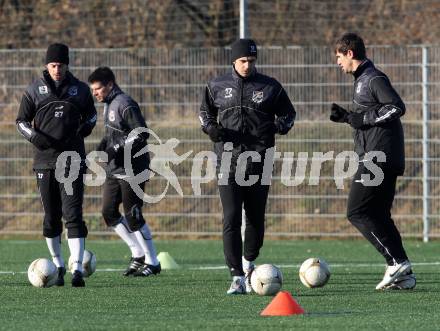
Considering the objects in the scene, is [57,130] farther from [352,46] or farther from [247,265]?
[352,46]

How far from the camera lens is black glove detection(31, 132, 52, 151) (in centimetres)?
1152

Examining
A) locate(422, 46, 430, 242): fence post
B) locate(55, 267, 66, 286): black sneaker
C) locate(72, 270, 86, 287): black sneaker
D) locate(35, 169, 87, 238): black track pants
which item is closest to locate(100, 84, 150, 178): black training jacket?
locate(35, 169, 87, 238): black track pants

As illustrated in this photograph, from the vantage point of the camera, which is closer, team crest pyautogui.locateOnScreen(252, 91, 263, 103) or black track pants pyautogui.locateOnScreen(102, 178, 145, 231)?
team crest pyautogui.locateOnScreen(252, 91, 263, 103)

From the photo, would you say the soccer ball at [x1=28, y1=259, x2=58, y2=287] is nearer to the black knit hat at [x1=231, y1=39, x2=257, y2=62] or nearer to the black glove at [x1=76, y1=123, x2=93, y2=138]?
the black glove at [x1=76, y1=123, x2=93, y2=138]

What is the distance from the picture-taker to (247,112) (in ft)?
35.8

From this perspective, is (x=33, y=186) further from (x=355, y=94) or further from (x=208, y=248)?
(x=355, y=94)

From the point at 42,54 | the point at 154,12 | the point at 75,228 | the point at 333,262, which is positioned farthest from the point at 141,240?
the point at 154,12

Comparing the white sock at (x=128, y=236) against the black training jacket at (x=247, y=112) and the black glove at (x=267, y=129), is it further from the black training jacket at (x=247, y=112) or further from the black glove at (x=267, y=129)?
the black glove at (x=267, y=129)

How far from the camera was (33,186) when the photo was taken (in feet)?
67.5

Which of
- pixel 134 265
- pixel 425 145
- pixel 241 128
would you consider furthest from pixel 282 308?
pixel 425 145

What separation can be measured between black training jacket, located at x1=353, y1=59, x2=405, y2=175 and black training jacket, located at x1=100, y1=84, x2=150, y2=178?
8.71 feet

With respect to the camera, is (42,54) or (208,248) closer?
(208,248)

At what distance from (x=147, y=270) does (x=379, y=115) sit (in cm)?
345

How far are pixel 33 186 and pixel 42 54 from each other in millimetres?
2210
